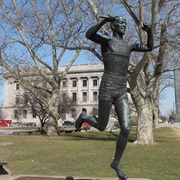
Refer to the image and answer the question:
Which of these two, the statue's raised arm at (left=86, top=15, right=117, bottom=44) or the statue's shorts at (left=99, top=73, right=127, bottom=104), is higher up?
the statue's raised arm at (left=86, top=15, right=117, bottom=44)

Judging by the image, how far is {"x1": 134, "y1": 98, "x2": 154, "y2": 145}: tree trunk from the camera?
15372 millimetres

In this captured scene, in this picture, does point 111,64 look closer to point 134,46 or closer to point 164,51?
point 134,46

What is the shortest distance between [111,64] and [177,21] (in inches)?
467

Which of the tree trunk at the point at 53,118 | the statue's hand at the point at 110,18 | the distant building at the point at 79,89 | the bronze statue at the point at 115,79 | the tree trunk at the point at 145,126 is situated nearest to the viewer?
the statue's hand at the point at 110,18

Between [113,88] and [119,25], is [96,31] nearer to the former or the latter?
[119,25]

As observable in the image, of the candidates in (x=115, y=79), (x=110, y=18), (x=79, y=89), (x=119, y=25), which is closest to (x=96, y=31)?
(x=110, y=18)

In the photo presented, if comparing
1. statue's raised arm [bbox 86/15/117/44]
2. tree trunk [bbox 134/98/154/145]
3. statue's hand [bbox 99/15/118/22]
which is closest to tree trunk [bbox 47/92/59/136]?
tree trunk [bbox 134/98/154/145]

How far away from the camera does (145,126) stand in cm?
1558

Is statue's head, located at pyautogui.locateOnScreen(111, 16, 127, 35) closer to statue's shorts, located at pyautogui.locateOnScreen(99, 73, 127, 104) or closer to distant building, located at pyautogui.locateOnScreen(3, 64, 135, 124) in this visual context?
statue's shorts, located at pyautogui.locateOnScreen(99, 73, 127, 104)

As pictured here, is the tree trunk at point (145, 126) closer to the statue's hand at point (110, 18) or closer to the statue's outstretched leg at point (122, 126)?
the statue's outstretched leg at point (122, 126)

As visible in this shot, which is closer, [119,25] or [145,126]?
[119,25]

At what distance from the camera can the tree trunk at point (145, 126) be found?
15372 millimetres

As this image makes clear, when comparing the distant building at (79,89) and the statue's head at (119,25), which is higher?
the distant building at (79,89)

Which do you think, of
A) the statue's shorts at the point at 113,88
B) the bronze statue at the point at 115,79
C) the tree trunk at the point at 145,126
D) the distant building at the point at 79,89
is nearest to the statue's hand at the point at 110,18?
the bronze statue at the point at 115,79
